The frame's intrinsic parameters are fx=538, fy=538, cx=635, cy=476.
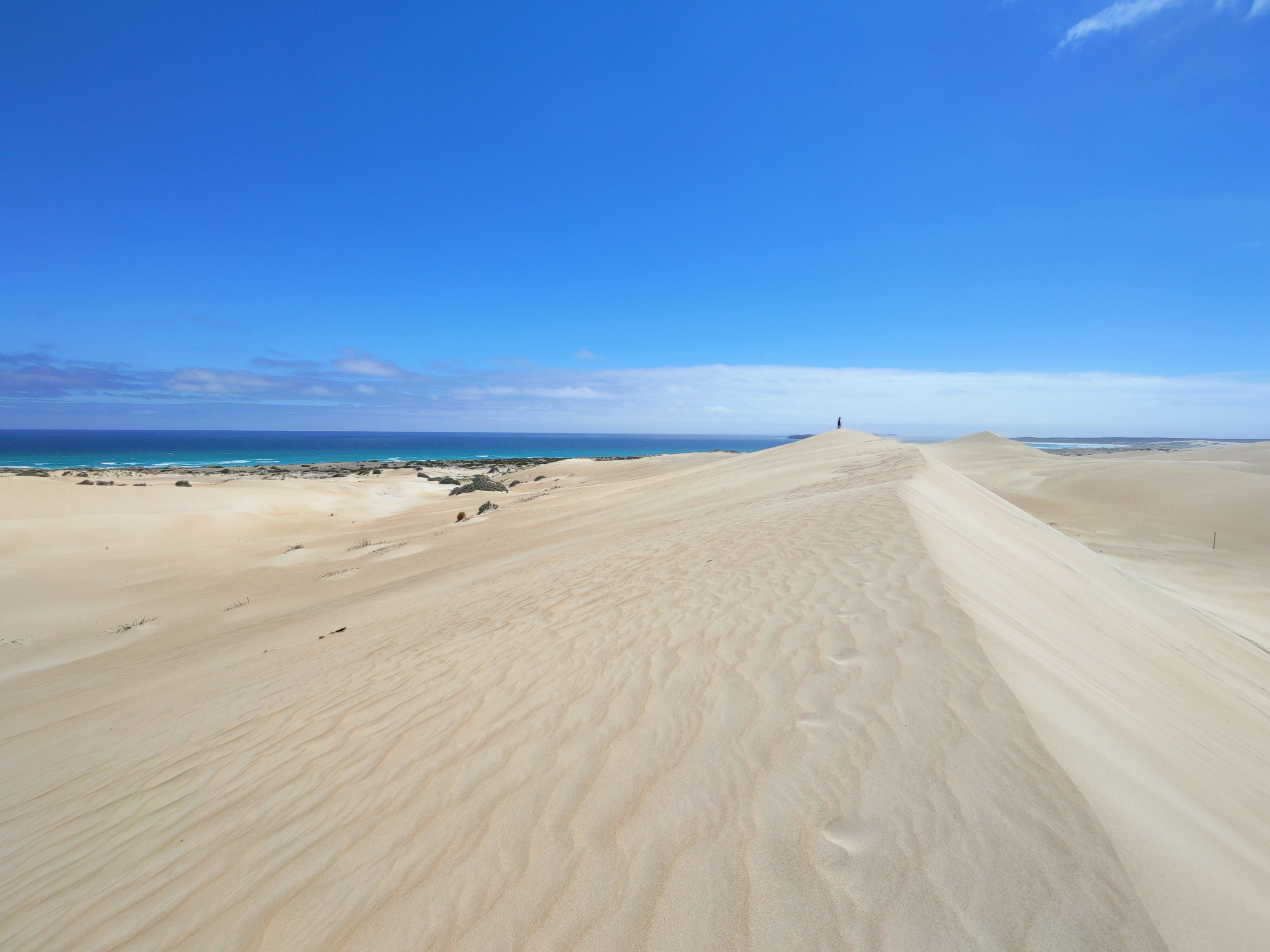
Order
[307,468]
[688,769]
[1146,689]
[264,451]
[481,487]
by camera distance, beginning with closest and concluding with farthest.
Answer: [688,769], [1146,689], [481,487], [307,468], [264,451]

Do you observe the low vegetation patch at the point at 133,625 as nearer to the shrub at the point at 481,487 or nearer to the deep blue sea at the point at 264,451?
the shrub at the point at 481,487

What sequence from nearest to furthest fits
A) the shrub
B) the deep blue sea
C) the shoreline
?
the shrub < the shoreline < the deep blue sea

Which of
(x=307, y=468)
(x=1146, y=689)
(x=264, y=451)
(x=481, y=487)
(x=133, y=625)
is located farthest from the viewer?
(x=264, y=451)

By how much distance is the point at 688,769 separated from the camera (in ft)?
7.45

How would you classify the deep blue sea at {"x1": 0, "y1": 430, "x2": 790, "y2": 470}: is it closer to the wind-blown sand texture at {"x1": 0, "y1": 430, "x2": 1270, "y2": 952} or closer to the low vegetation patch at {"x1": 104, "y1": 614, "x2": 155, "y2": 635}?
the low vegetation patch at {"x1": 104, "y1": 614, "x2": 155, "y2": 635}

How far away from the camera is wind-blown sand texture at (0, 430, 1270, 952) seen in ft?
5.44

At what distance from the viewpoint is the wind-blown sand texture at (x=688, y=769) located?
→ 65.3 inches

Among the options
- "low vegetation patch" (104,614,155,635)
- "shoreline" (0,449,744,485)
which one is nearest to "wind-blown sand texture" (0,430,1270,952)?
"low vegetation patch" (104,614,155,635)

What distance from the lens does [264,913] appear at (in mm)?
1979

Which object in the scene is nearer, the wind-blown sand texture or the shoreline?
the wind-blown sand texture

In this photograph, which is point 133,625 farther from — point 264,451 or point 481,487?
point 264,451

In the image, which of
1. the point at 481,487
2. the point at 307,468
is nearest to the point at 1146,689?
the point at 481,487

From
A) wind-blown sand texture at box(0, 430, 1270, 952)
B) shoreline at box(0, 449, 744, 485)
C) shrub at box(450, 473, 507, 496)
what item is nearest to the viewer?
wind-blown sand texture at box(0, 430, 1270, 952)

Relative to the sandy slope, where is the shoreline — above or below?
below
